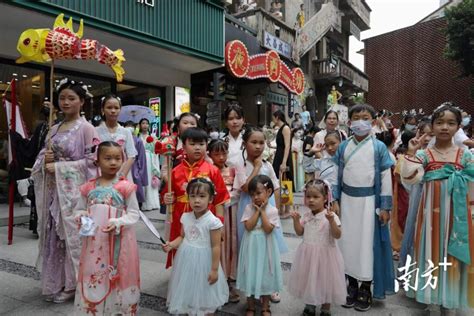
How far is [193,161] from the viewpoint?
2975 mm

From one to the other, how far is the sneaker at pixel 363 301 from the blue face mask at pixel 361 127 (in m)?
1.35

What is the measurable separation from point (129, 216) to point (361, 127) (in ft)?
6.74

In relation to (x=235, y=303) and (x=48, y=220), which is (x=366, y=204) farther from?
(x=48, y=220)

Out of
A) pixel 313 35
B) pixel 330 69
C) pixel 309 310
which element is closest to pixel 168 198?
pixel 309 310

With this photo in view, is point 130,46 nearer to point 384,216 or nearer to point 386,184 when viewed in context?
point 386,184

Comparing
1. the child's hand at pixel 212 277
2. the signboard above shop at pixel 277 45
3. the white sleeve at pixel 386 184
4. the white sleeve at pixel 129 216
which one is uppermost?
the signboard above shop at pixel 277 45

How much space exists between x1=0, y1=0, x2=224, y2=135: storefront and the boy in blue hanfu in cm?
561

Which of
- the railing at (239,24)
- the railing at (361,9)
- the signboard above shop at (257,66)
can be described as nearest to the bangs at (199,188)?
the signboard above shop at (257,66)

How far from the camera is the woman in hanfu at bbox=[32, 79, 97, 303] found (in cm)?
309

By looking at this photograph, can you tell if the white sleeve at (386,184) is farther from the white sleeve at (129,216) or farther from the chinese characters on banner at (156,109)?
the chinese characters on banner at (156,109)

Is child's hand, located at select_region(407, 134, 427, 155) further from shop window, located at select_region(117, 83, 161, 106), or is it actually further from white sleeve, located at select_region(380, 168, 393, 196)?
shop window, located at select_region(117, 83, 161, 106)

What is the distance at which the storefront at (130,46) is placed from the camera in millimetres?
6480

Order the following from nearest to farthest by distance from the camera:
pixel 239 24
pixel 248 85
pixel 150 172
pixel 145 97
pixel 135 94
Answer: pixel 150 172
pixel 135 94
pixel 145 97
pixel 239 24
pixel 248 85

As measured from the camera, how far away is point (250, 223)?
281 centimetres
